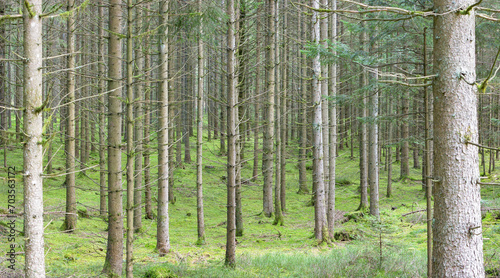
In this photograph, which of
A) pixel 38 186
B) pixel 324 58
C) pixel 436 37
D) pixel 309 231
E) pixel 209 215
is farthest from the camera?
pixel 209 215

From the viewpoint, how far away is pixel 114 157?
6.79 metres

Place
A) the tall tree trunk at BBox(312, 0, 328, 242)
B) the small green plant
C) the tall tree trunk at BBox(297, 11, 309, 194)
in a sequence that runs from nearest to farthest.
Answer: the small green plant
the tall tree trunk at BBox(312, 0, 328, 242)
the tall tree trunk at BBox(297, 11, 309, 194)

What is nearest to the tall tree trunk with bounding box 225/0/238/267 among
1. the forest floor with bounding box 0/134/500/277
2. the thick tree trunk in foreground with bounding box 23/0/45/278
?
the forest floor with bounding box 0/134/500/277

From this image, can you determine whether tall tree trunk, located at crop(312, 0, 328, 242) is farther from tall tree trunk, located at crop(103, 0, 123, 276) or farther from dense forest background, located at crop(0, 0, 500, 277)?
tall tree trunk, located at crop(103, 0, 123, 276)

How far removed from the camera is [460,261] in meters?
4.00

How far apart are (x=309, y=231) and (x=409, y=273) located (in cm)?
717

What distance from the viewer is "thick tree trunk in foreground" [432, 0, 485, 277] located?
399 centimetres

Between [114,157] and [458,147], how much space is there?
5.61 m

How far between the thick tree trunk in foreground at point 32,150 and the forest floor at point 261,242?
0.67ft

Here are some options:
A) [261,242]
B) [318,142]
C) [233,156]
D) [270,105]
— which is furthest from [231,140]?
[270,105]

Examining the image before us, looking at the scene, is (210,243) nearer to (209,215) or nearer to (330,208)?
(330,208)

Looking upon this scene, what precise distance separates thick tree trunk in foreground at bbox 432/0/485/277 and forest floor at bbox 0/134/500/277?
31 cm

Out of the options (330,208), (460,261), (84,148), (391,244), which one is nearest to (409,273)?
(391,244)

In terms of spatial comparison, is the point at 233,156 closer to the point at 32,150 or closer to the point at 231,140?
the point at 231,140
